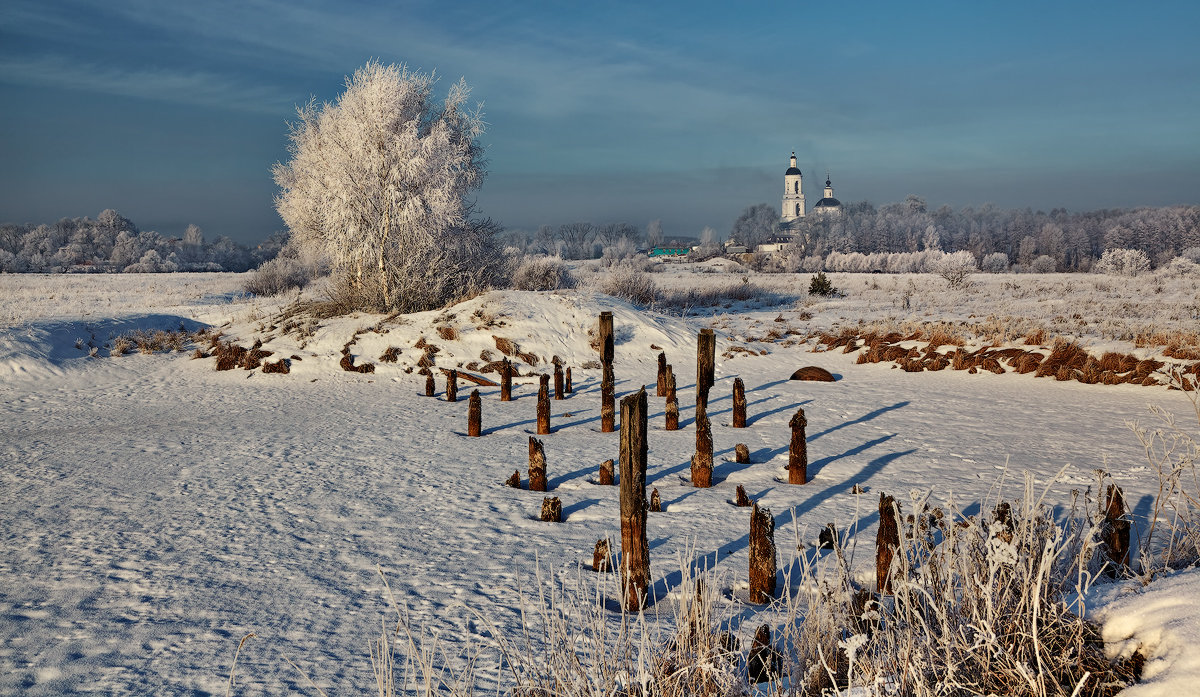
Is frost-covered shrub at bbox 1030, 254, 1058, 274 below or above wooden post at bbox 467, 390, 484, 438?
above

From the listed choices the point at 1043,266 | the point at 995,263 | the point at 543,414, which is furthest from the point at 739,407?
the point at 995,263

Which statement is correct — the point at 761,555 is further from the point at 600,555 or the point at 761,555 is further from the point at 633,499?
the point at 600,555

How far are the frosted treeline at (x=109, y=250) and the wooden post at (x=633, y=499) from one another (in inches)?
2813

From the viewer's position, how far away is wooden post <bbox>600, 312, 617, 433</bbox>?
1014cm

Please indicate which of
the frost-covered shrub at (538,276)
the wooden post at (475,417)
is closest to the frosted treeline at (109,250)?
the frost-covered shrub at (538,276)

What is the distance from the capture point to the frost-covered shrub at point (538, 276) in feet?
100

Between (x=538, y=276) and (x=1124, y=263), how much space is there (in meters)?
53.8

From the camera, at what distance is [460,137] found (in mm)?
23750

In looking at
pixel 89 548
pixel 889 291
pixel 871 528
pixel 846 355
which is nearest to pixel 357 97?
pixel 846 355

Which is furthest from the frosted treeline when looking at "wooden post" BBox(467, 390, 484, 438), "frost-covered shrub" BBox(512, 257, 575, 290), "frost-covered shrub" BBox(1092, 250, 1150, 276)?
"frost-covered shrub" BBox(1092, 250, 1150, 276)

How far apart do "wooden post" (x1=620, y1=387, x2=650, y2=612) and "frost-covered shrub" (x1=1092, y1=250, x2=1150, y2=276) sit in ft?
206

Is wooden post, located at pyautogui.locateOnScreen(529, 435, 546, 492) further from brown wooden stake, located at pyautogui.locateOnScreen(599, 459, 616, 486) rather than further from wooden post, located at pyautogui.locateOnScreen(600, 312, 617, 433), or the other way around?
wooden post, located at pyautogui.locateOnScreen(600, 312, 617, 433)

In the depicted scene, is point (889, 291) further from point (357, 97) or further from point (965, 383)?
point (357, 97)

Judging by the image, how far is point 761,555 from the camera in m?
4.78
